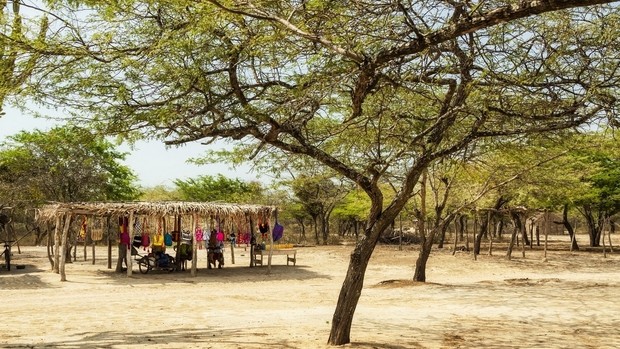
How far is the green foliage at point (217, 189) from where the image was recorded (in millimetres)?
41312

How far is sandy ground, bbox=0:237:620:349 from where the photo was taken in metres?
8.09

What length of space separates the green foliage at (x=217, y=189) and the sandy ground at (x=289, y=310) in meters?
20.3

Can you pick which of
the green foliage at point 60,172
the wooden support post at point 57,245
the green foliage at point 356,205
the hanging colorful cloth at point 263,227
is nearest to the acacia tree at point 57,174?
the green foliage at point 60,172

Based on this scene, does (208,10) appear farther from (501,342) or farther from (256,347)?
(501,342)

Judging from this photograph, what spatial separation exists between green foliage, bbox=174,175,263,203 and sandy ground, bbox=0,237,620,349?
20.3 metres

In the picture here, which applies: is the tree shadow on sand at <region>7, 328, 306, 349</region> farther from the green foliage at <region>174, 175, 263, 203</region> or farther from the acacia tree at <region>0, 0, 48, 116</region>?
the green foliage at <region>174, 175, 263, 203</region>

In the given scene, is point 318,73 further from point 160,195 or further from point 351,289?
point 160,195

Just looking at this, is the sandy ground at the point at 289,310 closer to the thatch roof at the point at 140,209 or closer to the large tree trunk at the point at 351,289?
the large tree trunk at the point at 351,289

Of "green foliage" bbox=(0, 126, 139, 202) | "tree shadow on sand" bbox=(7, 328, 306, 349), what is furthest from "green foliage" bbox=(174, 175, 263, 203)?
"tree shadow on sand" bbox=(7, 328, 306, 349)

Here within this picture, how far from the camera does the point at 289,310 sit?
37.7 feet

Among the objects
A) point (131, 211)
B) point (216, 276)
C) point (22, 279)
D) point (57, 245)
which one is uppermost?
point (131, 211)

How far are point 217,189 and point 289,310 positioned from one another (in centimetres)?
3121

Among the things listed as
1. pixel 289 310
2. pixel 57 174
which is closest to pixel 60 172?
pixel 57 174

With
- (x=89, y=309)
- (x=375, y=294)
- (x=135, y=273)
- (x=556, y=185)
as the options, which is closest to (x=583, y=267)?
(x=556, y=185)
